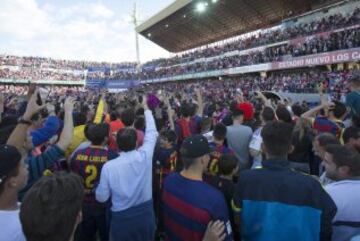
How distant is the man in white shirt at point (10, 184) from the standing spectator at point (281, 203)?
62.0 inches

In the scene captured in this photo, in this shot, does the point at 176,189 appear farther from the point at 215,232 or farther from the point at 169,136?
the point at 169,136

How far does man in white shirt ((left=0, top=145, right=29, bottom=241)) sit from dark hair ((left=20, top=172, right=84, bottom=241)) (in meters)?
0.49

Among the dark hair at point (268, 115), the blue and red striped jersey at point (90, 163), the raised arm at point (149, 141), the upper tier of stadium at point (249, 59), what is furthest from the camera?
the upper tier of stadium at point (249, 59)

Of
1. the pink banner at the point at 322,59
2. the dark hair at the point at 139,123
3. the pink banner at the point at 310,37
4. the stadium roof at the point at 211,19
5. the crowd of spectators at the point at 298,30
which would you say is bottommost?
the dark hair at the point at 139,123

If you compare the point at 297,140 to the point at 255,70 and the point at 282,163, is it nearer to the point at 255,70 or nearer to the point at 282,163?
the point at 282,163

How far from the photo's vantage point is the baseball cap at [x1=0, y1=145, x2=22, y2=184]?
7.68 feet

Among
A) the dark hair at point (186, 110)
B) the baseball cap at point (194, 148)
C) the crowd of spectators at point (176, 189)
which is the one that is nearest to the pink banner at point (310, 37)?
the dark hair at point (186, 110)

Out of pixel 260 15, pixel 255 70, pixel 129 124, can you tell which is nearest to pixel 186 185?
pixel 129 124

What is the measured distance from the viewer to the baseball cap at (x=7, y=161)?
92.2 inches

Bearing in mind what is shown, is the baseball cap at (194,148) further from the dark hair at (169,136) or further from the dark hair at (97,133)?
the dark hair at (169,136)

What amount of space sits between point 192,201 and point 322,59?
1079 inches

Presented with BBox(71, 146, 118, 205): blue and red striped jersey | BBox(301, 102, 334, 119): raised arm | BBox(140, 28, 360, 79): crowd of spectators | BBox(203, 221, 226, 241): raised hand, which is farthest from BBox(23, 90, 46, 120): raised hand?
BBox(140, 28, 360, 79): crowd of spectators

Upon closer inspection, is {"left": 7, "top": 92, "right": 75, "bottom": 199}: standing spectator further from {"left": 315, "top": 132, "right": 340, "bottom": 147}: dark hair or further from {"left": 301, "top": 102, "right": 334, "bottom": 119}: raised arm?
{"left": 301, "top": 102, "right": 334, "bottom": 119}: raised arm

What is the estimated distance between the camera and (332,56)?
26844 millimetres
